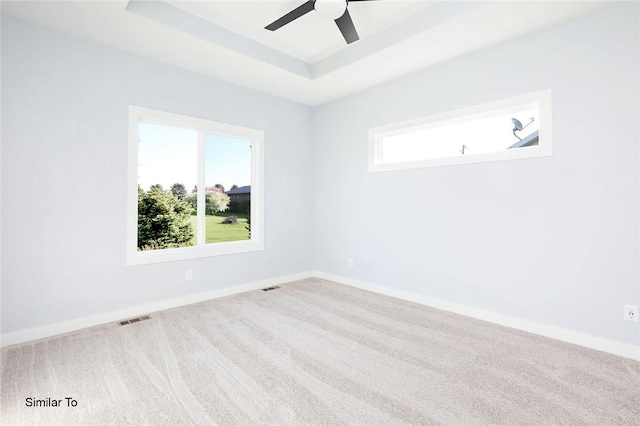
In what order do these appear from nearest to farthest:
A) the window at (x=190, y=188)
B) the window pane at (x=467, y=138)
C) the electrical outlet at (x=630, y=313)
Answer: the electrical outlet at (x=630, y=313)
the window pane at (x=467, y=138)
the window at (x=190, y=188)

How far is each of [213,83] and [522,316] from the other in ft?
13.6

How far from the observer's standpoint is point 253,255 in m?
4.16

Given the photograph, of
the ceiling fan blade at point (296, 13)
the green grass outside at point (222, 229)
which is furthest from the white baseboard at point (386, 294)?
the ceiling fan blade at point (296, 13)

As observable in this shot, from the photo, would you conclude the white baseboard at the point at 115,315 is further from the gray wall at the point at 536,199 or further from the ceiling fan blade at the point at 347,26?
the ceiling fan blade at the point at 347,26

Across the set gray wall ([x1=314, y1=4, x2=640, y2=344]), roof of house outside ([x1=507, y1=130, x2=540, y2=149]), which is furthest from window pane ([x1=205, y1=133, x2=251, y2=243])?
roof of house outside ([x1=507, y1=130, x2=540, y2=149])

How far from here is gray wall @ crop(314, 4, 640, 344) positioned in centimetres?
237

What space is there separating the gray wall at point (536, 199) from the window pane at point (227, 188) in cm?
174

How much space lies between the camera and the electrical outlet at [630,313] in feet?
7.57

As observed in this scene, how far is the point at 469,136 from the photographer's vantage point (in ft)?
10.7

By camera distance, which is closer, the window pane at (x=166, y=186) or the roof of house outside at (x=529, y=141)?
the roof of house outside at (x=529, y=141)

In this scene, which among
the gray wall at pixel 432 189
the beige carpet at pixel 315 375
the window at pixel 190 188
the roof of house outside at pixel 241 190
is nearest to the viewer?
the beige carpet at pixel 315 375

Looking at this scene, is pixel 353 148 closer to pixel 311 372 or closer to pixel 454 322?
pixel 454 322

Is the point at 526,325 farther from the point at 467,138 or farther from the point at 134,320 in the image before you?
the point at 134,320

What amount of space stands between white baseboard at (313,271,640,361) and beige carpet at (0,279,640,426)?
0.09 m
